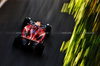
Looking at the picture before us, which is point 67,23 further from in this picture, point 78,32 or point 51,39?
point 78,32

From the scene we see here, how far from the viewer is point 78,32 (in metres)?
2.69

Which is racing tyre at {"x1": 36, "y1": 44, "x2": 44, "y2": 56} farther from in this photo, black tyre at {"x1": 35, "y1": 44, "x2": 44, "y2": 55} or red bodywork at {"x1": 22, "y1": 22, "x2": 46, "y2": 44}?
red bodywork at {"x1": 22, "y1": 22, "x2": 46, "y2": 44}

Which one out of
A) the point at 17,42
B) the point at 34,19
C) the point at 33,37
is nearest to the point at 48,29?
the point at 33,37

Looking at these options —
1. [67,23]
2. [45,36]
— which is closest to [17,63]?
[45,36]

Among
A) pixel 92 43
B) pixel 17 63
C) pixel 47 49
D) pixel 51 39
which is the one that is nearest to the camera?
pixel 92 43

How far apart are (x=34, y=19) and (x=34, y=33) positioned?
2050mm

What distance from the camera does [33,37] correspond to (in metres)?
8.38

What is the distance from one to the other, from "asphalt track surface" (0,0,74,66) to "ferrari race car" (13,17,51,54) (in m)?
0.35

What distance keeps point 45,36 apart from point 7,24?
1945 mm

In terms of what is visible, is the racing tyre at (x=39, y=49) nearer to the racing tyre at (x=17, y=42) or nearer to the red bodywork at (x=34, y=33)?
the red bodywork at (x=34, y=33)

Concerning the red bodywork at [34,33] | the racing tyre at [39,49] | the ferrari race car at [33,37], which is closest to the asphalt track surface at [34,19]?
the racing tyre at [39,49]

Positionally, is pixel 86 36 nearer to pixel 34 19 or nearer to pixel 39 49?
pixel 39 49

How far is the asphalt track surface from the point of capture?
8.10 metres

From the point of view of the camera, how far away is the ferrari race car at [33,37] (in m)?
7.99
